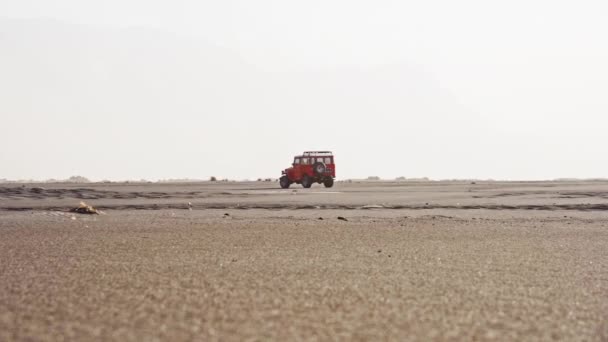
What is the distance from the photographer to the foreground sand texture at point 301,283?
3.65 metres

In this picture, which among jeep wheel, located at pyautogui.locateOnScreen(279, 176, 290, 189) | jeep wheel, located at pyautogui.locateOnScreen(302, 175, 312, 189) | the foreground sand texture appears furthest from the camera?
jeep wheel, located at pyautogui.locateOnScreen(279, 176, 290, 189)

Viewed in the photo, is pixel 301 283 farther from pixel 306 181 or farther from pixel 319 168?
pixel 319 168

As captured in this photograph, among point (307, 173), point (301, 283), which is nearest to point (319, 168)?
point (307, 173)

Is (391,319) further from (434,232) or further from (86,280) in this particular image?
(434,232)

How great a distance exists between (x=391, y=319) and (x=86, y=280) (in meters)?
2.44

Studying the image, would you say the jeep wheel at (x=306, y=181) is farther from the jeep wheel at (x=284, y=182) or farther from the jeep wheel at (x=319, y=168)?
the jeep wheel at (x=284, y=182)

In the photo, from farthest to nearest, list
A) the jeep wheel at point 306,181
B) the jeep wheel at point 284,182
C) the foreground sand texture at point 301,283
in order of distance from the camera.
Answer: the jeep wheel at point 284,182 → the jeep wheel at point 306,181 → the foreground sand texture at point 301,283

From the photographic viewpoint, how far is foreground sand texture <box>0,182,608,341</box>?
3.65 metres

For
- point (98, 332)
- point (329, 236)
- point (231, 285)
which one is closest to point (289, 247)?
point (329, 236)

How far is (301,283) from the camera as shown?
511cm

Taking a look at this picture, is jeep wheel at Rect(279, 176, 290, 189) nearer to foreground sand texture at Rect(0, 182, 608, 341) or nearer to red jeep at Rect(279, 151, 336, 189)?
red jeep at Rect(279, 151, 336, 189)

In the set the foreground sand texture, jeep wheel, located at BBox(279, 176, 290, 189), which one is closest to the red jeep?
jeep wheel, located at BBox(279, 176, 290, 189)

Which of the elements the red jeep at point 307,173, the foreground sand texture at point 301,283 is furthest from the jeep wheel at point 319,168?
the foreground sand texture at point 301,283

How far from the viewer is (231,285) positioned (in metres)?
4.98
